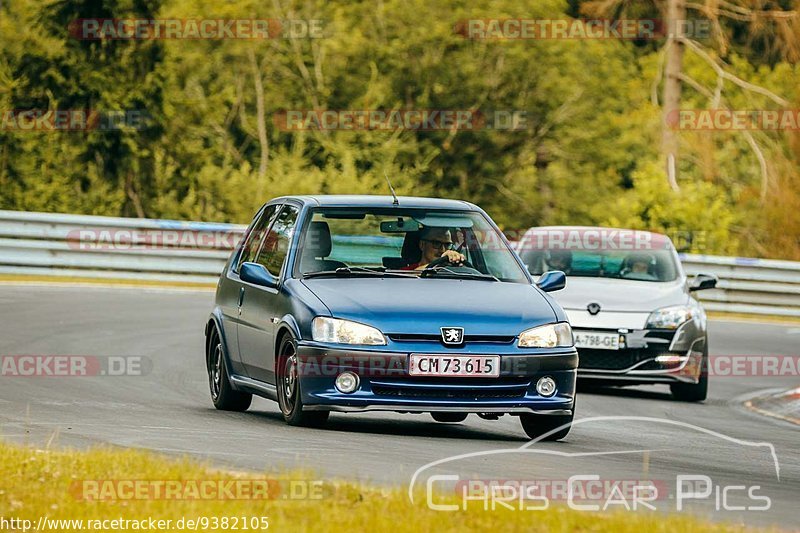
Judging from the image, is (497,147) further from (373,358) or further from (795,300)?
(373,358)

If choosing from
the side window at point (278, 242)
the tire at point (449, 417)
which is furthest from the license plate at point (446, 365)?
the side window at point (278, 242)

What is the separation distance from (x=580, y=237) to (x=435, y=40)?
96.6 ft

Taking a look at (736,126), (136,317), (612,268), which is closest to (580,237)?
(612,268)

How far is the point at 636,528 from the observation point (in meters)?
6.64

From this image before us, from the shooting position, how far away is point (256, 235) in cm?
1263

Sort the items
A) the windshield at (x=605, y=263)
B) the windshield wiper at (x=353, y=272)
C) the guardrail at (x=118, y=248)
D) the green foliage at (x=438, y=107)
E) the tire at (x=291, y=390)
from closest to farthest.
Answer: the tire at (x=291, y=390)
the windshield wiper at (x=353, y=272)
the windshield at (x=605, y=263)
the guardrail at (x=118, y=248)
the green foliage at (x=438, y=107)

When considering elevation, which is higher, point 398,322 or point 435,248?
point 435,248

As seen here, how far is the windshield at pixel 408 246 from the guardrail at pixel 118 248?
13979 mm

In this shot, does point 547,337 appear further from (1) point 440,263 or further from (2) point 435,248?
(2) point 435,248

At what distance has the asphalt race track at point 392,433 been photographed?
8594 mm

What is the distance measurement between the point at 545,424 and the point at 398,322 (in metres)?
1.34

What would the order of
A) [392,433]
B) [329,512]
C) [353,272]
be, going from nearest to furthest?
[329,512] → [392,433] → [353,272]

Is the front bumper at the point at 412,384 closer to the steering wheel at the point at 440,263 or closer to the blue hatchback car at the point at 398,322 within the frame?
the blue hatchback car at the point at 398,322

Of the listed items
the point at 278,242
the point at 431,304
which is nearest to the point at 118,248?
the point at 278,242
